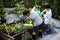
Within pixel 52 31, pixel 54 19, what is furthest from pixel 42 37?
pixel 54 19

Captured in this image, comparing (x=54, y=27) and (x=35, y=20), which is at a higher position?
(x=35, y=20)

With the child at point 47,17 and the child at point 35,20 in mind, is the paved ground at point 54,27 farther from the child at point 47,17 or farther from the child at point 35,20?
the child at point 35,20

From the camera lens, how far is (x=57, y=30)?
897 centimetres

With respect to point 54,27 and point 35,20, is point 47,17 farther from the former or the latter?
point 54,27

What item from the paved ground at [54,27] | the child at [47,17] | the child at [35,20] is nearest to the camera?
the child at [35,20]

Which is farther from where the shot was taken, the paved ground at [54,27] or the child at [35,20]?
the paved ground at [54,27]

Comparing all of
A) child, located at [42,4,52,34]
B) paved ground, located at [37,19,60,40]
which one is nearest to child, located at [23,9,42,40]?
paved ground, located at [37,19,60,40]

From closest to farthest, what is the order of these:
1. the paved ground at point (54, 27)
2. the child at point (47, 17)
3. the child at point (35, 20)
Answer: the child at point (35, 20) → the paved ground at point (54, 27) → the child at point (47, 17)

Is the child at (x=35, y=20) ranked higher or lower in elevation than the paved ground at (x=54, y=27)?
higher

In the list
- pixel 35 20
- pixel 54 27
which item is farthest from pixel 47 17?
Result: pixel 54 27

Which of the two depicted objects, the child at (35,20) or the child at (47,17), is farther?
the child at (47,17)

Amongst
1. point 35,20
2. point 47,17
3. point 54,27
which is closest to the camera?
point 35,20

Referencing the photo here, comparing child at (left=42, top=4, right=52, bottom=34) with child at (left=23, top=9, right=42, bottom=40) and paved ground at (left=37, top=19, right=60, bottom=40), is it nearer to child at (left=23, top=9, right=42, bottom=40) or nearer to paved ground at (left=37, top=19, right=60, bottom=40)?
paved ground at (left=37, top=19, right=60, bottom=40)

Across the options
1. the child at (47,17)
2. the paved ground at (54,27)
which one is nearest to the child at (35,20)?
the paved ground at (54,27)
